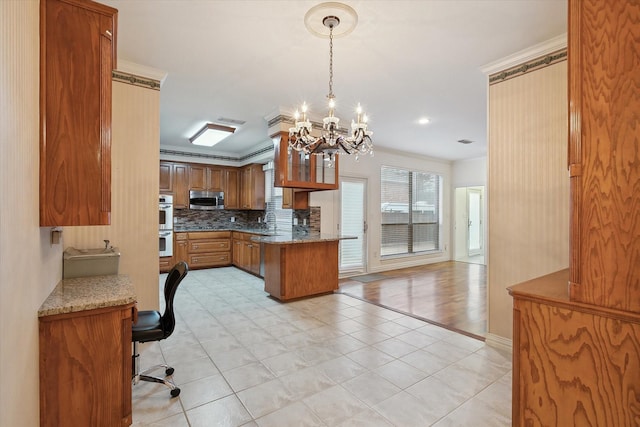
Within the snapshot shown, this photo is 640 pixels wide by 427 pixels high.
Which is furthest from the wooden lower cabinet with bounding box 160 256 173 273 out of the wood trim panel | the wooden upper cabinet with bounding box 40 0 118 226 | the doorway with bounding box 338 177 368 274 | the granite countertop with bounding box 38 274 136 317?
the wood trim panel

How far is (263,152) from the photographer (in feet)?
21.5

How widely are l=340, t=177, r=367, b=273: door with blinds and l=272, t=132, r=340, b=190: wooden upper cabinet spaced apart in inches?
56.3

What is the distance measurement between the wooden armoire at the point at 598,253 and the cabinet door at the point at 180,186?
22.3 ft

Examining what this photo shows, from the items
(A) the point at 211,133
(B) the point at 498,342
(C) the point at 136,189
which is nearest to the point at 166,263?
(A) the point at 211,133

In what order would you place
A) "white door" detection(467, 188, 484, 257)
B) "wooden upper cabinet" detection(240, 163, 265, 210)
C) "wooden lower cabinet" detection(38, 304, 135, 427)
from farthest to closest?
"white door" detection(467, 188, 484, 257), "wooden upper cabinet" detection(240, 163, 265, 210), "wooden lower cabinet" detection(38, 304, 135, 427)

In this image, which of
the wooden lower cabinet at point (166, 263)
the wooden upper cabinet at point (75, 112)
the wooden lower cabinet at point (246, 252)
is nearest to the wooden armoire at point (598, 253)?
the wooden upper cabinet at point (75, 112)

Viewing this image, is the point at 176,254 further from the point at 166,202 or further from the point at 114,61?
the point at 114,61

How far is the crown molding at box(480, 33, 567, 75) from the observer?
2.61m

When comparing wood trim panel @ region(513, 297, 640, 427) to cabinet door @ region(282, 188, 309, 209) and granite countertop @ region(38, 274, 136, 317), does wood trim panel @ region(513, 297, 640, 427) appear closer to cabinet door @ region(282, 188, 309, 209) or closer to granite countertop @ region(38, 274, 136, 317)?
granite countertop @ region(38, 274, 136, 317)

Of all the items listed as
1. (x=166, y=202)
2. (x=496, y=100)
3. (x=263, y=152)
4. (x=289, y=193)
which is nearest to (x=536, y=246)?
(x=496, y=100)

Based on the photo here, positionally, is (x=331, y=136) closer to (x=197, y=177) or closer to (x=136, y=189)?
(x=136, y=189)

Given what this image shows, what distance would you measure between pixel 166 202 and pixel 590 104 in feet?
22.0

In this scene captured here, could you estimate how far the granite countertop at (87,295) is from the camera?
5.42 ft

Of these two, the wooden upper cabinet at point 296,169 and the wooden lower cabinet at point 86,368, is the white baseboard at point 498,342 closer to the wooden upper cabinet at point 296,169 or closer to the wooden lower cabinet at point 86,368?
the wooden upper cabinet at point 296,169
